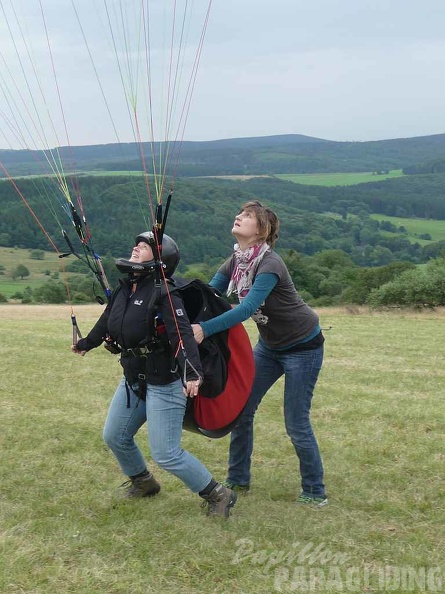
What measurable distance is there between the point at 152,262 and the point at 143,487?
2.08 m

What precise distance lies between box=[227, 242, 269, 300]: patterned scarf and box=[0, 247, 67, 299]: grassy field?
69.4 metres

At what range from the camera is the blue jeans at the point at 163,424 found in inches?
189

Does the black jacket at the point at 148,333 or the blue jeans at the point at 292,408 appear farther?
the blue jeans at the point at 292,408

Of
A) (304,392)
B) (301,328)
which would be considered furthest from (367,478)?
(301,328)

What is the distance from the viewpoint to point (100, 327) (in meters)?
5.16

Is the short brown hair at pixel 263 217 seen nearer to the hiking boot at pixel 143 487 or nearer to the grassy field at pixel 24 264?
the hiking boot at pixel 143 487

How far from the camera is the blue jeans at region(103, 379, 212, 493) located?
4789 millimetres

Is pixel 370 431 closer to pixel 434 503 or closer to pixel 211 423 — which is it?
pixel 434 503

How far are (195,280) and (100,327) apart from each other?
88cm

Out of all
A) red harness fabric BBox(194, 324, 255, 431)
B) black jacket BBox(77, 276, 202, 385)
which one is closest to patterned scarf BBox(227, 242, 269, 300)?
red harness fabric BBox(194, 324, 255, 431)

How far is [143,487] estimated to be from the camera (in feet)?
18.4

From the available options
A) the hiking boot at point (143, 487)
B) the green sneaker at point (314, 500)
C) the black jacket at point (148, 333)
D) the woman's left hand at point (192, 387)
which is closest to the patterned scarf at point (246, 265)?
the black jacket at point (148, 333)

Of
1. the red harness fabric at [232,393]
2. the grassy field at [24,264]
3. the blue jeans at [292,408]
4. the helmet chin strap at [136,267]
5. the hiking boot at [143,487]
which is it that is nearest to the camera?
the helmet chin strap at [136,267]

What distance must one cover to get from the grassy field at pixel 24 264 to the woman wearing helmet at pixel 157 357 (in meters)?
69.3
